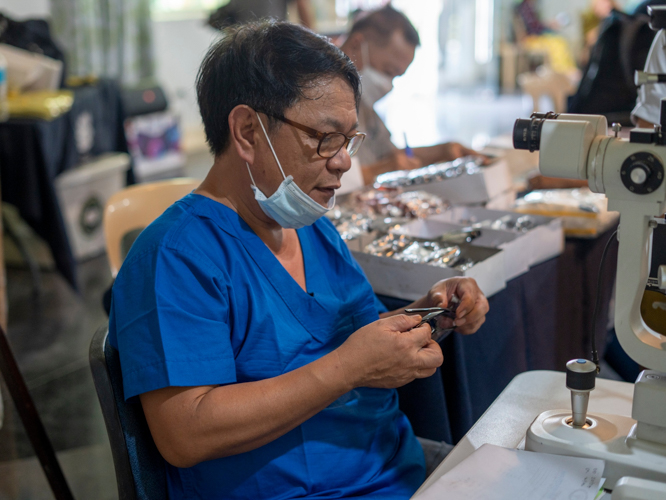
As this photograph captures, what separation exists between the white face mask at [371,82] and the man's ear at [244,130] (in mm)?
1497

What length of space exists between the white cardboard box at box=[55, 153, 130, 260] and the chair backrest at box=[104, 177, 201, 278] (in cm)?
185

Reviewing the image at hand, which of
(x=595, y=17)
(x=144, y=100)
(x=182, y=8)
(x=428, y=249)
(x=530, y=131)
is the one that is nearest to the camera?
(x=530, y=131)

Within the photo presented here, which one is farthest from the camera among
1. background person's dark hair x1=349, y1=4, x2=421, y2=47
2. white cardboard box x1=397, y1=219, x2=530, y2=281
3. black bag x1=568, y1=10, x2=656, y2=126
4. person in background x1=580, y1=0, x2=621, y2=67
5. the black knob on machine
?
person in background x1=580, y1=0, x2=621, y2=67

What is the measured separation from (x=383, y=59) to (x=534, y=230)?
44.3 inches

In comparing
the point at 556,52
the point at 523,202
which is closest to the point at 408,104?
the point at 556,52

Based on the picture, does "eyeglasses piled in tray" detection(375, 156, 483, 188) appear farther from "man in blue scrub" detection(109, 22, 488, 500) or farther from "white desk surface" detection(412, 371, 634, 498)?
"white desk surface" detection(412, 371, 634, 498)

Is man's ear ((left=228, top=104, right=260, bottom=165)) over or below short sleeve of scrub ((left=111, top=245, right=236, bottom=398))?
over

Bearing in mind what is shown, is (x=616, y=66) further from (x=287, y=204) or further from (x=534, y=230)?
(x=287, y=204)

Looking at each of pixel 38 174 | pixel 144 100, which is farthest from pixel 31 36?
pixel 144 100

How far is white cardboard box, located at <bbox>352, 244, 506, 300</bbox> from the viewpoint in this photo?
54.8 inches

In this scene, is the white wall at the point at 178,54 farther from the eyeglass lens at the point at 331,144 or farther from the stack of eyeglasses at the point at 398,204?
the eyeglass lens at the point at 331,144

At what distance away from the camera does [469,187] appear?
196 cm

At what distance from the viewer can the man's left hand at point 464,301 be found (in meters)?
1.15

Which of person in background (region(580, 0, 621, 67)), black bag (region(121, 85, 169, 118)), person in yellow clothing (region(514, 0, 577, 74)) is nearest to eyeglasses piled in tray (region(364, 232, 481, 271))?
black bag (region(121, 85, 169, 118))
